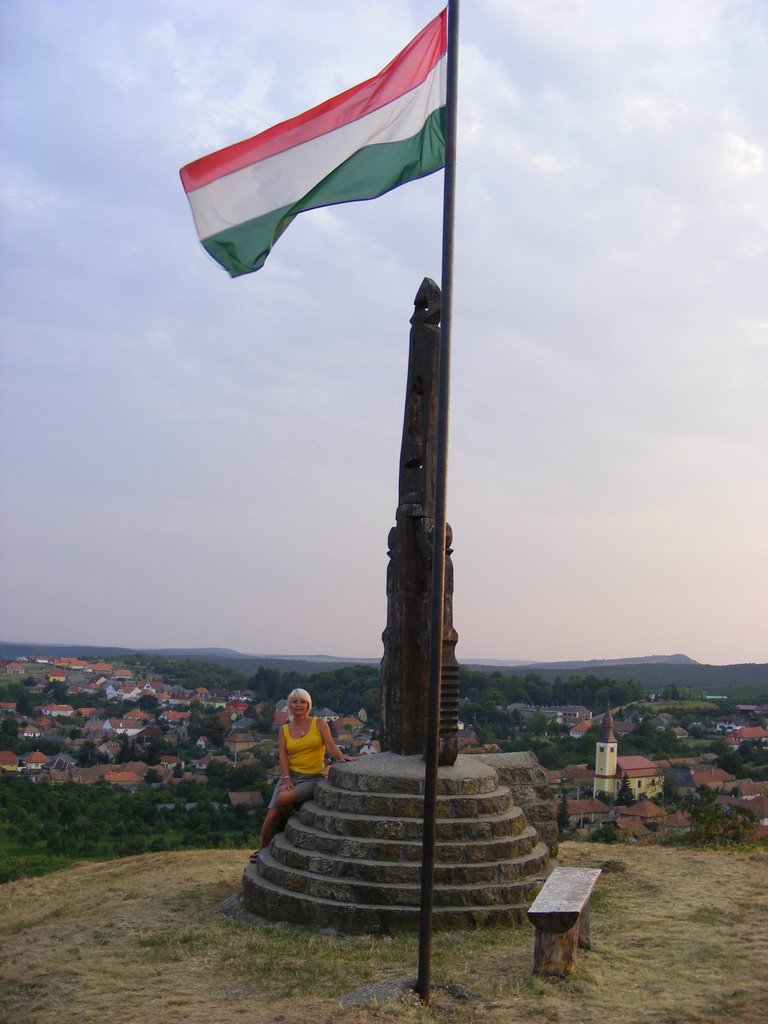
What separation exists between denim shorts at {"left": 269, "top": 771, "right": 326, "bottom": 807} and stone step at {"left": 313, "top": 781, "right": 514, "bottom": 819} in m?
0.49

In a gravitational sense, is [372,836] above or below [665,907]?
above

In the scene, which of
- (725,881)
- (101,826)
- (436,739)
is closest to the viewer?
(436,739)

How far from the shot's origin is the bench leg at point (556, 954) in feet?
20.0

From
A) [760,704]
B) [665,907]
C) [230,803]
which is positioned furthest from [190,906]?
[760,704]

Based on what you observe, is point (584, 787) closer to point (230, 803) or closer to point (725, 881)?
point (230, 803)

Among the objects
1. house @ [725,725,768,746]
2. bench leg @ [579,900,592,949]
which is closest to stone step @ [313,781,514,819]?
bench leg @ [579,900,592,949]

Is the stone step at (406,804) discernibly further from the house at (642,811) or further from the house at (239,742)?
the house at (239,742)

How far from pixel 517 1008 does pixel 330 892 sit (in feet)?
8.67

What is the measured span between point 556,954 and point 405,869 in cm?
194

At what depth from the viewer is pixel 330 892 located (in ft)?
25.6

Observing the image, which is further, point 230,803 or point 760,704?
point 760,704

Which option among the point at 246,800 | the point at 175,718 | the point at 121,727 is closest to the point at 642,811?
the point at 246,800

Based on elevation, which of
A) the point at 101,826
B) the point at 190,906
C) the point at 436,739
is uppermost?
the point at 436,739

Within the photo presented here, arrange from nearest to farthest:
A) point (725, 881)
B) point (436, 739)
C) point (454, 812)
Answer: point (436, 739) → point (454, 812) → point (725, 881)
